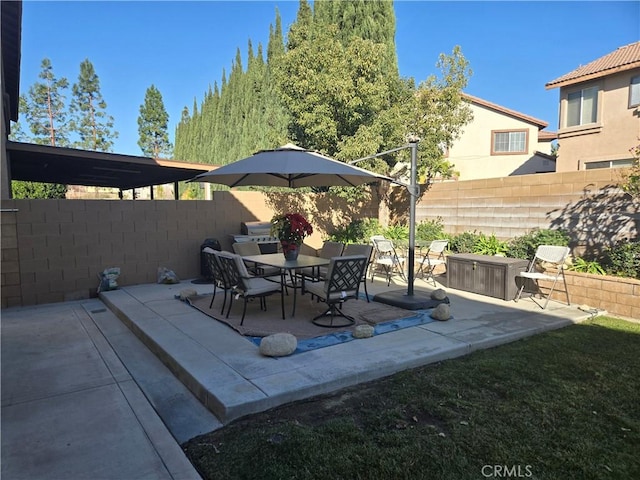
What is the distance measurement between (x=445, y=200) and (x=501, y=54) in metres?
4.39

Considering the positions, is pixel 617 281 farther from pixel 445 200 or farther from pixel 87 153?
pixel 87 153

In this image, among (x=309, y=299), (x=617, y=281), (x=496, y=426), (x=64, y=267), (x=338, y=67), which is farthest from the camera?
(x=338, y=67)

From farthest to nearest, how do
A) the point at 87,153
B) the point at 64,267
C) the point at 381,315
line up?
the point at 87,153
the point at 64,267
the point at 381,315

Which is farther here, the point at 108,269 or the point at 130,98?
the point at 130,98

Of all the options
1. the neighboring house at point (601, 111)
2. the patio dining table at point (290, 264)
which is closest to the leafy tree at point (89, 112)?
the patio dining table at point (290, 264)

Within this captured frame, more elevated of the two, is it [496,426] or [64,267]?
[64,267]

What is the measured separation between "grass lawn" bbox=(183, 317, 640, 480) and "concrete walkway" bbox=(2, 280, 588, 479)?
191 mm

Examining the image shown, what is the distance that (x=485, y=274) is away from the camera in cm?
655

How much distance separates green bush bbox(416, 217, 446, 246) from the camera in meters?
9.21

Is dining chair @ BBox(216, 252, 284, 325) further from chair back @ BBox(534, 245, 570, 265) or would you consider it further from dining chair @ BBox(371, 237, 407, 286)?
chair back @ BBox(534, 245, 570, 265)

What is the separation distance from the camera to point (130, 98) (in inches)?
1252

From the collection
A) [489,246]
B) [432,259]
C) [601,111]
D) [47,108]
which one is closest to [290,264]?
[432,259]

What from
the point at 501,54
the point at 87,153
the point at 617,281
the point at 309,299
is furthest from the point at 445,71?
the point at 87,153

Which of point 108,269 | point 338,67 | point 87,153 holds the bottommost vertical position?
point 108,269
